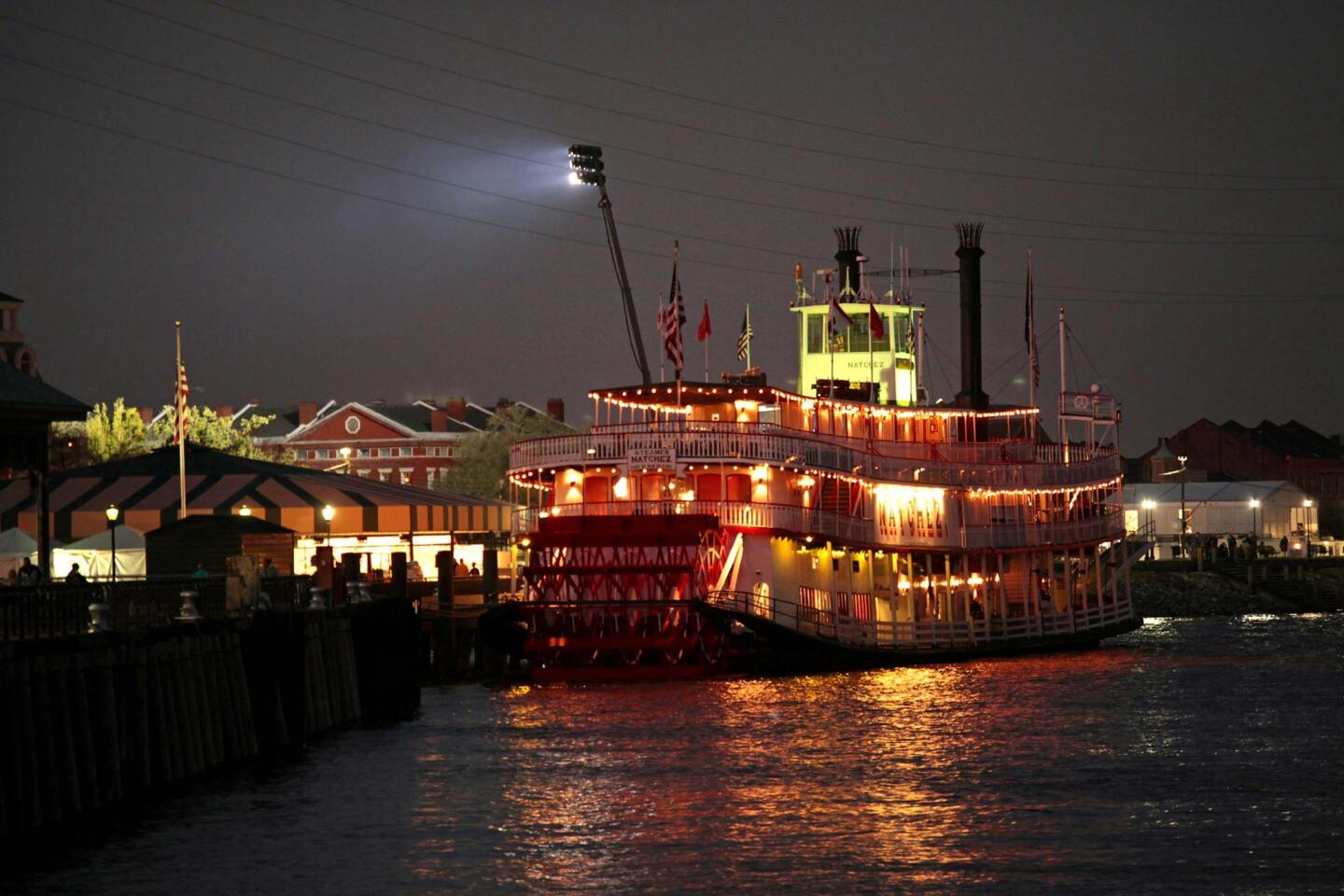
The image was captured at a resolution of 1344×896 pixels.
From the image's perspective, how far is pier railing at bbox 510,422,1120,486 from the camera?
4441 centimetres

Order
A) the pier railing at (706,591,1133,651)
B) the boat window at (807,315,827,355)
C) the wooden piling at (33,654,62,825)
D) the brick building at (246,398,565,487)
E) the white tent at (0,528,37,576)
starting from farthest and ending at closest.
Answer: the brick building at (246,398,565,487) < the boat window at (807,315,827,355) < the white tent at (0,528,37,576) < the pier railing at (706,591,1133,651) < the wooden piling at (33,654,62,825)

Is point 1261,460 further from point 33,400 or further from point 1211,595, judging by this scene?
point 33,400

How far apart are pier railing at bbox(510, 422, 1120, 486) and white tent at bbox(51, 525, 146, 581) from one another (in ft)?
31.7

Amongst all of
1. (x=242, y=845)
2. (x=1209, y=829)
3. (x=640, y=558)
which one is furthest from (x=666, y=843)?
(x=640, y=558)

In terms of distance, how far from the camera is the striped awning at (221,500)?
5641 cm

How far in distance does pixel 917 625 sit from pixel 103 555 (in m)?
19.4

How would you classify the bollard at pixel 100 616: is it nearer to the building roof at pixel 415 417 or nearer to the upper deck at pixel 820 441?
the upper deck at pixel 820 441

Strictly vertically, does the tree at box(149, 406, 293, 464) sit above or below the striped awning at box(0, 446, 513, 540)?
above

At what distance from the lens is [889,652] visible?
48.6 m

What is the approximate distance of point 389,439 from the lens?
382 feet

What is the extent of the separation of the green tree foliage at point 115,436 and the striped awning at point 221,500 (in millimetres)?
21935

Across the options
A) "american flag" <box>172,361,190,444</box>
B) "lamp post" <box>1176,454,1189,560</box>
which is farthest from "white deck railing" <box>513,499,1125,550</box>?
"lamp post" <box>1176,454,1189,560</box>

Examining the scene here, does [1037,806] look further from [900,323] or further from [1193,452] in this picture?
[1193,452]

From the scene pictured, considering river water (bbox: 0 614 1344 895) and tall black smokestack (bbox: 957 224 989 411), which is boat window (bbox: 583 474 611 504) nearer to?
river water (bbox: 0 614 1344 895)
